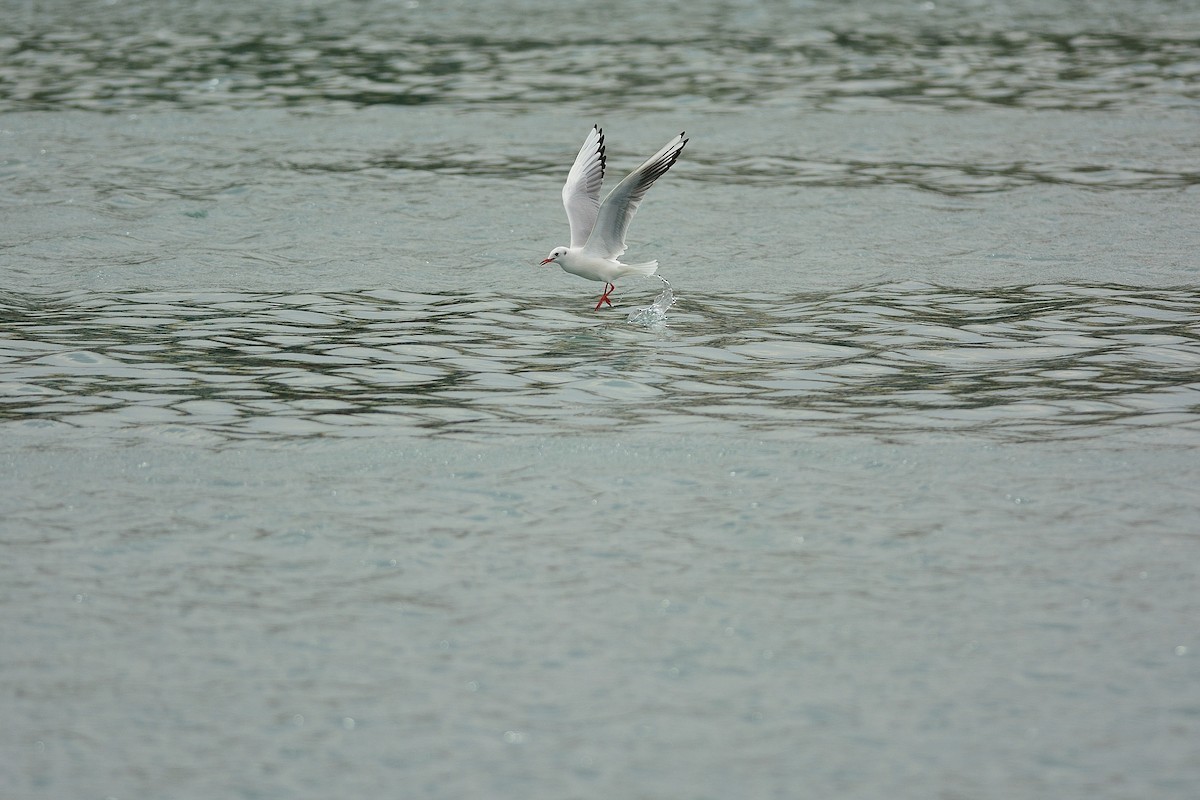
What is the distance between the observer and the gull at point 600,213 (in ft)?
30.3

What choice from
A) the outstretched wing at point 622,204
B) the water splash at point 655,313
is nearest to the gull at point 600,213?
the outstretched wing at point 622,204

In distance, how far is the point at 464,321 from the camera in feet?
30.8

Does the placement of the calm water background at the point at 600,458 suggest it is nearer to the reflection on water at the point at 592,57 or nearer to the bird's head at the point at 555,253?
the bird's head at the point at 555,253

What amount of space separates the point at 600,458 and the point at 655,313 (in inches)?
109

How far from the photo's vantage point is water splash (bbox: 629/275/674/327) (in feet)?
30.9

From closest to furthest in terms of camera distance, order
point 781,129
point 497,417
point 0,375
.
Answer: point 497,417 < point 0,375 < point 781,129

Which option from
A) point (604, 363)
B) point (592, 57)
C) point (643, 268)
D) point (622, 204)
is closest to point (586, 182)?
point (622, 204)

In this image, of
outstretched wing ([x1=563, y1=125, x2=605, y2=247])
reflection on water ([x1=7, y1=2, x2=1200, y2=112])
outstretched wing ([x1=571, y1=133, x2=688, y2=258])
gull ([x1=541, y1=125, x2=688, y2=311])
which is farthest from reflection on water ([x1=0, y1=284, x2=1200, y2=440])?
reflection on water ([x1=7, y1=2, x2=1200, y2=112])

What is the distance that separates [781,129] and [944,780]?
10.8m

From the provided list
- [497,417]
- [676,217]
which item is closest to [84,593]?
[497,417]

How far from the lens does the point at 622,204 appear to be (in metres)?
9.53

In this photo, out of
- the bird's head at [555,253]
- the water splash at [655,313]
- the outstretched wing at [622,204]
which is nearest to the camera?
the outstretched wing at [622,204]

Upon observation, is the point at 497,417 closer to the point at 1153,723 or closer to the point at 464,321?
the point at 464,321

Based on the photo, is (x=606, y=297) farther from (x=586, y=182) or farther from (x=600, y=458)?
(x=600, y=458)
